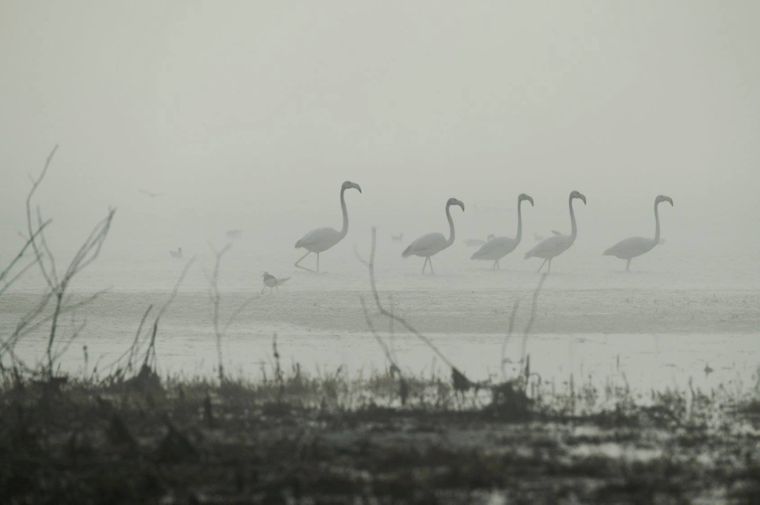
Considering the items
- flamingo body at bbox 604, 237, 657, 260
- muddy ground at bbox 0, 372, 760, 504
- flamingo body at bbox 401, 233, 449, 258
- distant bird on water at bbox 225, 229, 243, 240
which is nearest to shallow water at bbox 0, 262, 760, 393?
muddy ground at bbox 0, 372, 760, 504

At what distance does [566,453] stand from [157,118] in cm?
11617

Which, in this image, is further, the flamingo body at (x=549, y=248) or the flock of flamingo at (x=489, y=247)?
the flamingo body at (x=549, y=248)

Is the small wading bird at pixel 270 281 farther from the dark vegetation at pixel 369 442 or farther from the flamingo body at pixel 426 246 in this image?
the dark vegetation at pixel 369 442

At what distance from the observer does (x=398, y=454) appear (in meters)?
7.62

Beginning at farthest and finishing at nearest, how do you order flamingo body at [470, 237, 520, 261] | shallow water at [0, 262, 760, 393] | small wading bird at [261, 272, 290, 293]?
flamingo body at [470, 237, 520, 261] → small wading bird at [261, 272, 290, 293] → shallow water at [0, 262, 760, 393]

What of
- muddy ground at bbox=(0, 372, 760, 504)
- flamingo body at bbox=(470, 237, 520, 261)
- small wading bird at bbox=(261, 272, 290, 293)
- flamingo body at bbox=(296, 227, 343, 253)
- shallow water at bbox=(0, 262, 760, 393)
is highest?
flamingo body at bbox=(296, 227, 343, 253)

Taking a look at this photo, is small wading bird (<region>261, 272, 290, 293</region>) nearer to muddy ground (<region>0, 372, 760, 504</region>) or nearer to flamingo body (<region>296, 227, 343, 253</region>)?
flamingo body (<region>296, 227, 343, 253</region>)

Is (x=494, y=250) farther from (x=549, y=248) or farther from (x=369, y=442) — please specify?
(x=369, y=442)

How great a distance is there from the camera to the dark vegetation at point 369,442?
6.96m

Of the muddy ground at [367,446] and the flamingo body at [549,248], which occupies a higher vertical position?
the flamingo body at [549,248]

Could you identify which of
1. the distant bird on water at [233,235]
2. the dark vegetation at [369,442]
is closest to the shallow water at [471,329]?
the dark vegetation at [369,442]

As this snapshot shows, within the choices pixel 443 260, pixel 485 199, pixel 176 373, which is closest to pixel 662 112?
pixel 485 199

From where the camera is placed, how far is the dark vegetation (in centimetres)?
696

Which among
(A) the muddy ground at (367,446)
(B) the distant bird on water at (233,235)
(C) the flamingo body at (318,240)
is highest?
(B) the distant bird on water at (233,235)
